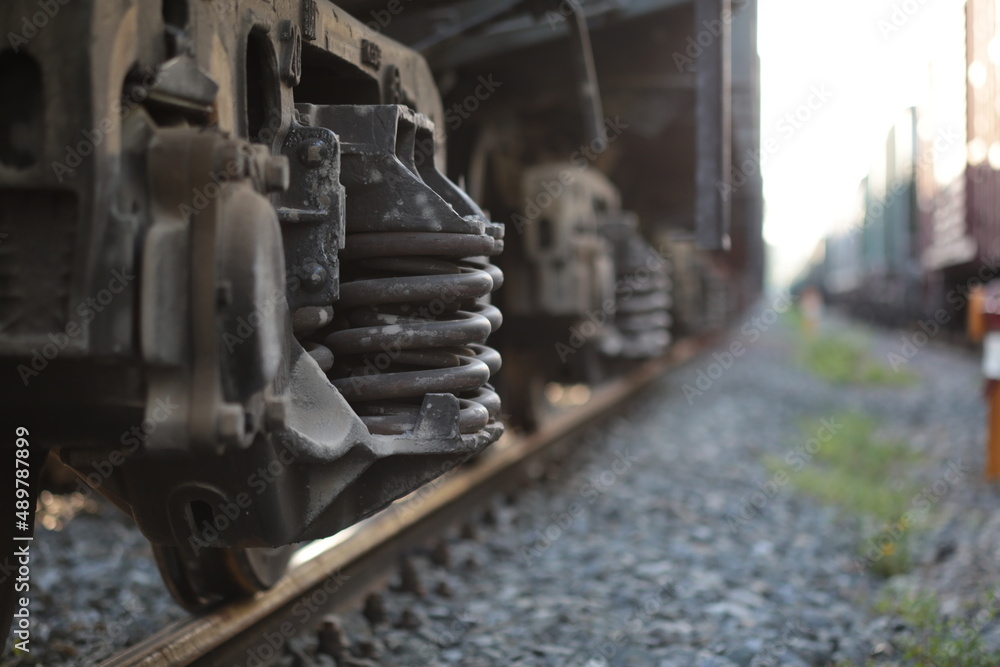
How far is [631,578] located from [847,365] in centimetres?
1023

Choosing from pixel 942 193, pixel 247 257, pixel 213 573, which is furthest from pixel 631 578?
pixel 942 193

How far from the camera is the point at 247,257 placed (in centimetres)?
151

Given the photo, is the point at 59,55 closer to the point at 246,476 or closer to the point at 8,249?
the point at 8,249

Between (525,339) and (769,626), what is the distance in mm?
2237

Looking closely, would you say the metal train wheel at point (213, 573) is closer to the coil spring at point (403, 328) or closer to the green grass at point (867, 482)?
the coil spring at point (403, 328)

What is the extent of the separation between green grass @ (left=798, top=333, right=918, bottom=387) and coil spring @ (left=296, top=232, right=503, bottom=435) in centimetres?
980

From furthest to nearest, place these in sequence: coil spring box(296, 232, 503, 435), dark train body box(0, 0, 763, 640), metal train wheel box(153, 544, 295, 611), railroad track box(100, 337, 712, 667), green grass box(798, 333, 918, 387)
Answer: green grass box(798, 333, 918, 387) → metal train wheel box(153, 544, 295, 611) → railroad track box(100, 337, 712, 667) → coil spring box(296, 232, 503, 435) → dark train body box(0, 0, 763, 640)

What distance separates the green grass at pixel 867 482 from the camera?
4.05 meters

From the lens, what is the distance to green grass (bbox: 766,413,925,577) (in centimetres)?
405

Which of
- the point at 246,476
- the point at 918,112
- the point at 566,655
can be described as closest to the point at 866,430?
the point at 566,655

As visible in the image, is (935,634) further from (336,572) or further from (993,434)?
(993,434)

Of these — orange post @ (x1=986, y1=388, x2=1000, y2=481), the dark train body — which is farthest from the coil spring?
orange post @ (x1=986, y1=388, x2=1000, y2=481)

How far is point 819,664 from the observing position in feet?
9.13

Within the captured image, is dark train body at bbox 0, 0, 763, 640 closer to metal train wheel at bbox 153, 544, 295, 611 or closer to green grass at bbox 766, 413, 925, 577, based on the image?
metal train wheel at bbox 153, 544, 295, 611
